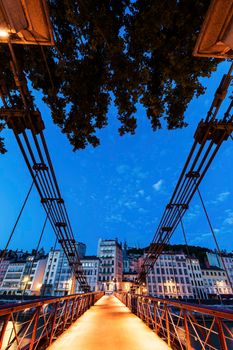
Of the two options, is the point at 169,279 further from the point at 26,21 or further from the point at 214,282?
the point at 26,21

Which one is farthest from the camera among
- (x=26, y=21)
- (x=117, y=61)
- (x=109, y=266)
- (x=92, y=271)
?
(x=109, y=266)

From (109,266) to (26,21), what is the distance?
57526 mm

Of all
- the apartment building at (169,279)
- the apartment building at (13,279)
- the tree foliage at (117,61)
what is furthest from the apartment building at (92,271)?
the tree foliage at (117,61)

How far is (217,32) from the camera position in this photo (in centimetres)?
214

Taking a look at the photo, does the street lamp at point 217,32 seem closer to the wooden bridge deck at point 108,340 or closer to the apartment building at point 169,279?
the wooden bridge deck at point 108,340

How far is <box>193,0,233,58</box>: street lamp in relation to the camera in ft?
6.31

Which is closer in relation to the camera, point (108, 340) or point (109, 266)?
point (108, 340)

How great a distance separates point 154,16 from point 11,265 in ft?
219

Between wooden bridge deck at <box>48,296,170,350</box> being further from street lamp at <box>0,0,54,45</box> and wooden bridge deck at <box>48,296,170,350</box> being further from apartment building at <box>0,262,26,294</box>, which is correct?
apartment building at <box>0,262,26,294</box>

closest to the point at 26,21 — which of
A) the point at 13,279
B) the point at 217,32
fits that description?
the point at 217,32

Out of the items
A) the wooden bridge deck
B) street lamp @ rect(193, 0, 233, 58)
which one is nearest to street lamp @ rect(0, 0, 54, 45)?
street lamp @ rect(193, 0, 233, 58)

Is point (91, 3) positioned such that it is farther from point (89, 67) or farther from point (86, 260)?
point (86, 260)

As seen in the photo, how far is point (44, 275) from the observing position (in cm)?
5028

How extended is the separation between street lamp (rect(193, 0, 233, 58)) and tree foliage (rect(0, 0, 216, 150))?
1239mm
